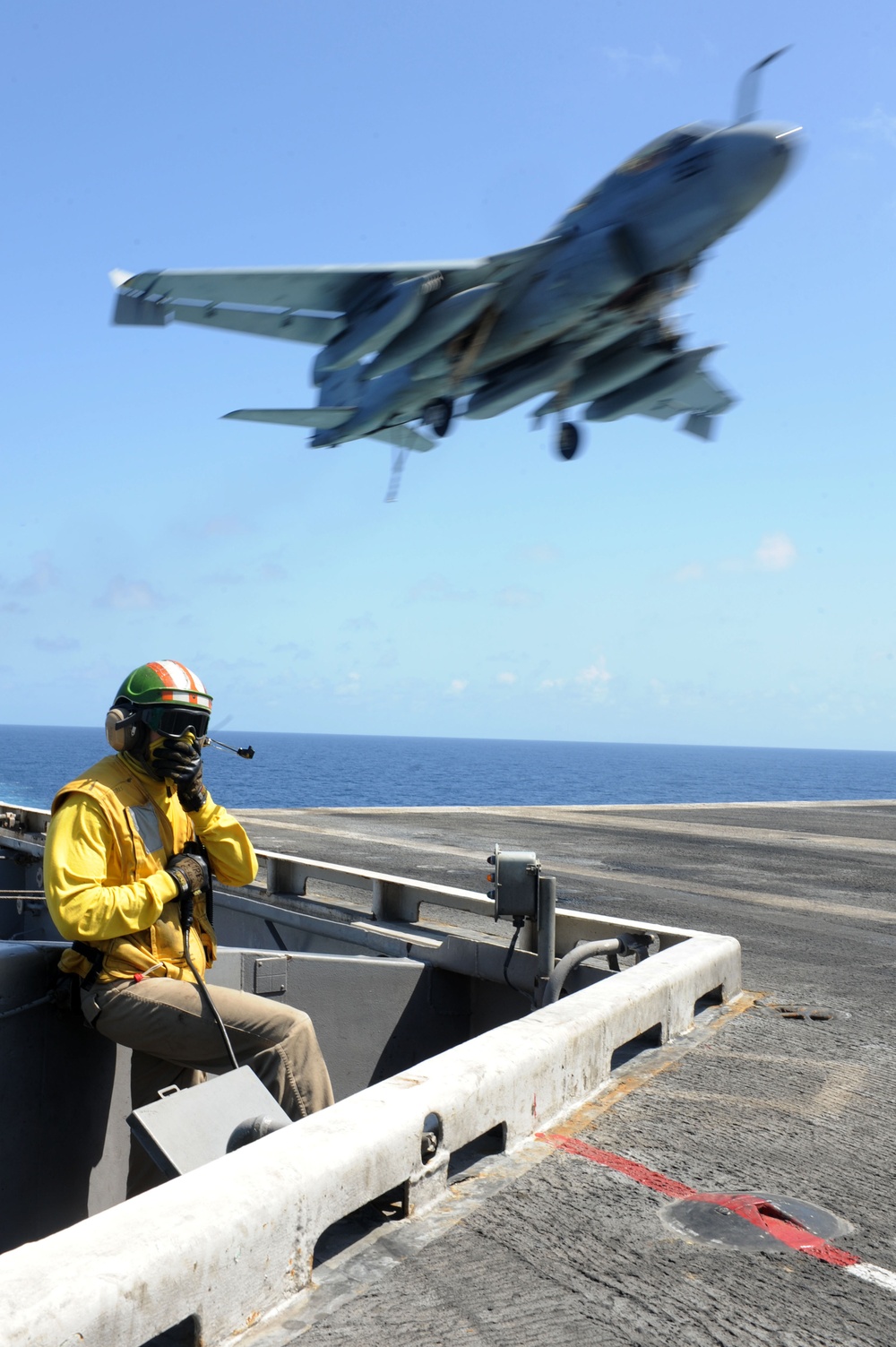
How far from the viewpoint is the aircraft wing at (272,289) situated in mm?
20078

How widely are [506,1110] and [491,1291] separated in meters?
0.93

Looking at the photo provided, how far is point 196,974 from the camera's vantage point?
14.0 ft

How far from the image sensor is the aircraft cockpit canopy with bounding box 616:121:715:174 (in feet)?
56.0

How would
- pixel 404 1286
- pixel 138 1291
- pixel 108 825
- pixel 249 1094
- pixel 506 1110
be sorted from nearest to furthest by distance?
1. pixel 138 1291
2. pixel 404 1286
3. pixel 506 1110
4. pixel 249 1094
5. pixel 108 825

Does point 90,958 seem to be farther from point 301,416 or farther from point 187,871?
point 301,416

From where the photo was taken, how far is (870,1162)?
12.4 feet

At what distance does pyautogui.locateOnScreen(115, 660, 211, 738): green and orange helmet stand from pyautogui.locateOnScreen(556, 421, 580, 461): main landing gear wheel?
→ 18.3m

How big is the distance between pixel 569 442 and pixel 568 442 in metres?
0.02

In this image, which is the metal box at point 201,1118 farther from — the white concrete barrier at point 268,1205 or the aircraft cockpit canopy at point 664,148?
the aircraft cockpit canopy at point 664,148

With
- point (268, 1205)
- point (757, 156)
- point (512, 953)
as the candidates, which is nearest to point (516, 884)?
point (512, 953)

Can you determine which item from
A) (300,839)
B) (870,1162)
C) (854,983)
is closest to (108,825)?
(870,1162)

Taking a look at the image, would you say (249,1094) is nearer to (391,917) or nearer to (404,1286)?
(404,1286)

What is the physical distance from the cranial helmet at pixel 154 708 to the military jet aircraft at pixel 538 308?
48.3ft

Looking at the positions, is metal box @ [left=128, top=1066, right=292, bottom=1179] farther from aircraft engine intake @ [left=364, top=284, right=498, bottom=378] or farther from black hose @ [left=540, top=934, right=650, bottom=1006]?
aircraft engine intake @ [left=364, top=284, right=498, bottom=378]
